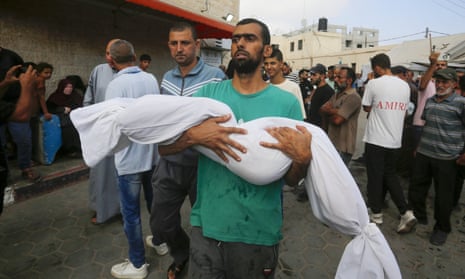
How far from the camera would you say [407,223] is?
3633 millimetres

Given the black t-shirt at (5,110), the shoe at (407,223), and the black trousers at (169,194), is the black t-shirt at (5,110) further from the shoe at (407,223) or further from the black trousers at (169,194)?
the shoe at (407,223)

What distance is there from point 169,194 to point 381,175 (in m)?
2.75

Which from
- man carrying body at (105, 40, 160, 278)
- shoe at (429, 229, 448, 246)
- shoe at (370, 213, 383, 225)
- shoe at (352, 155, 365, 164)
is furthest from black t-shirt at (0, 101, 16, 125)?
shoe at (352, 155, 365, 164)

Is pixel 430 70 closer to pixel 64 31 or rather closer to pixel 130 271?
pixel 130 271

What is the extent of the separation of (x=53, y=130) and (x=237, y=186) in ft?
15.2

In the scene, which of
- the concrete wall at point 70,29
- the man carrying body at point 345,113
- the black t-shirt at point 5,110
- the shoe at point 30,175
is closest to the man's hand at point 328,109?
the man carrying body at point 345,113

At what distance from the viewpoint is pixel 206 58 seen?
10.7m

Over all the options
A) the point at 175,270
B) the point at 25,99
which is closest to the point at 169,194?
the point at 175,270

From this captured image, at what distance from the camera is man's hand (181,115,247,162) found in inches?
51.4

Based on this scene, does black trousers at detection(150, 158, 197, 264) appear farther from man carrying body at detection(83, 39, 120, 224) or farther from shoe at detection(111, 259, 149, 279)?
man carrying body at detection(83, 39, 120, 224)

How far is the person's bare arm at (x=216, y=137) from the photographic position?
1.31m

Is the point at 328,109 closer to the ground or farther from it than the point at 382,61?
closer to the ground

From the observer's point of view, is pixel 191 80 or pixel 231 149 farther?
pixel 191 80

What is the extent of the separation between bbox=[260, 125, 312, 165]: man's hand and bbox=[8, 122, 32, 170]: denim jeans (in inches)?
170
